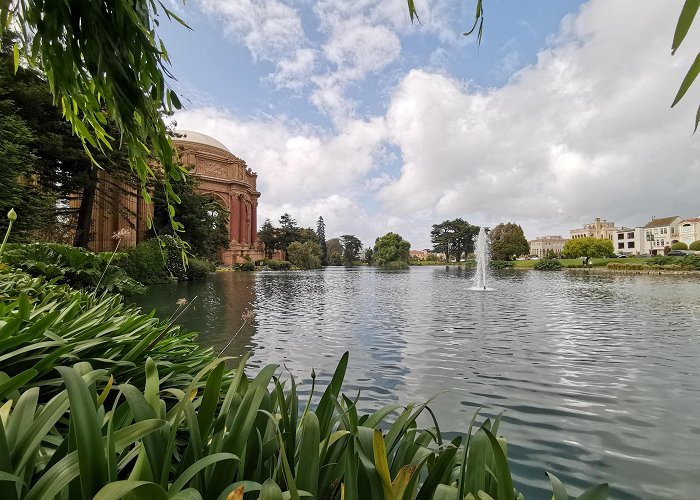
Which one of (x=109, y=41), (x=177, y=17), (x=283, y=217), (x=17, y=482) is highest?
(x=283, y=217)

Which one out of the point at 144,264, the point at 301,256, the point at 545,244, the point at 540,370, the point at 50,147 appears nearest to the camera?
the point at 540,370

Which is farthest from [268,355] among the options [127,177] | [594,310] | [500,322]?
[127,177]

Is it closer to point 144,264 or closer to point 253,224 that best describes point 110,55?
point 144,264

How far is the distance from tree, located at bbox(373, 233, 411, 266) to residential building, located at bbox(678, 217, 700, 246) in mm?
53688

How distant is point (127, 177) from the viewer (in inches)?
675

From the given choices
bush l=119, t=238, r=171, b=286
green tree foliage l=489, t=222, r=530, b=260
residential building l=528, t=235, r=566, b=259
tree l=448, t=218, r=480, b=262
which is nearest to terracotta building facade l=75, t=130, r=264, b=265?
bush l=119, t=238, r=171, b=286

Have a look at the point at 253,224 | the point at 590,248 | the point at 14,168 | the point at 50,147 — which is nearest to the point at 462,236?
the point at 590,248

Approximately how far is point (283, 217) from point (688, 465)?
71762 mm

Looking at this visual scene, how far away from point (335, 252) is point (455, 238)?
33821 mm

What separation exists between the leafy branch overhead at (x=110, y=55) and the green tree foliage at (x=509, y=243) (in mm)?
70022

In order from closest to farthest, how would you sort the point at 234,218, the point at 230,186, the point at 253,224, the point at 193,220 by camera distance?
the point at 193,220 → the point at 230,186 → the point at 234,218 → the point at 253,224

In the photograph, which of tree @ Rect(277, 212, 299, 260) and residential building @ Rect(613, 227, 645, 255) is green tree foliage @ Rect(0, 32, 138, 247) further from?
residential building @ Rect(613, 227, 645, 255)

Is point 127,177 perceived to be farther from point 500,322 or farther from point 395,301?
point 500,322

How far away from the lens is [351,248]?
366 feet
